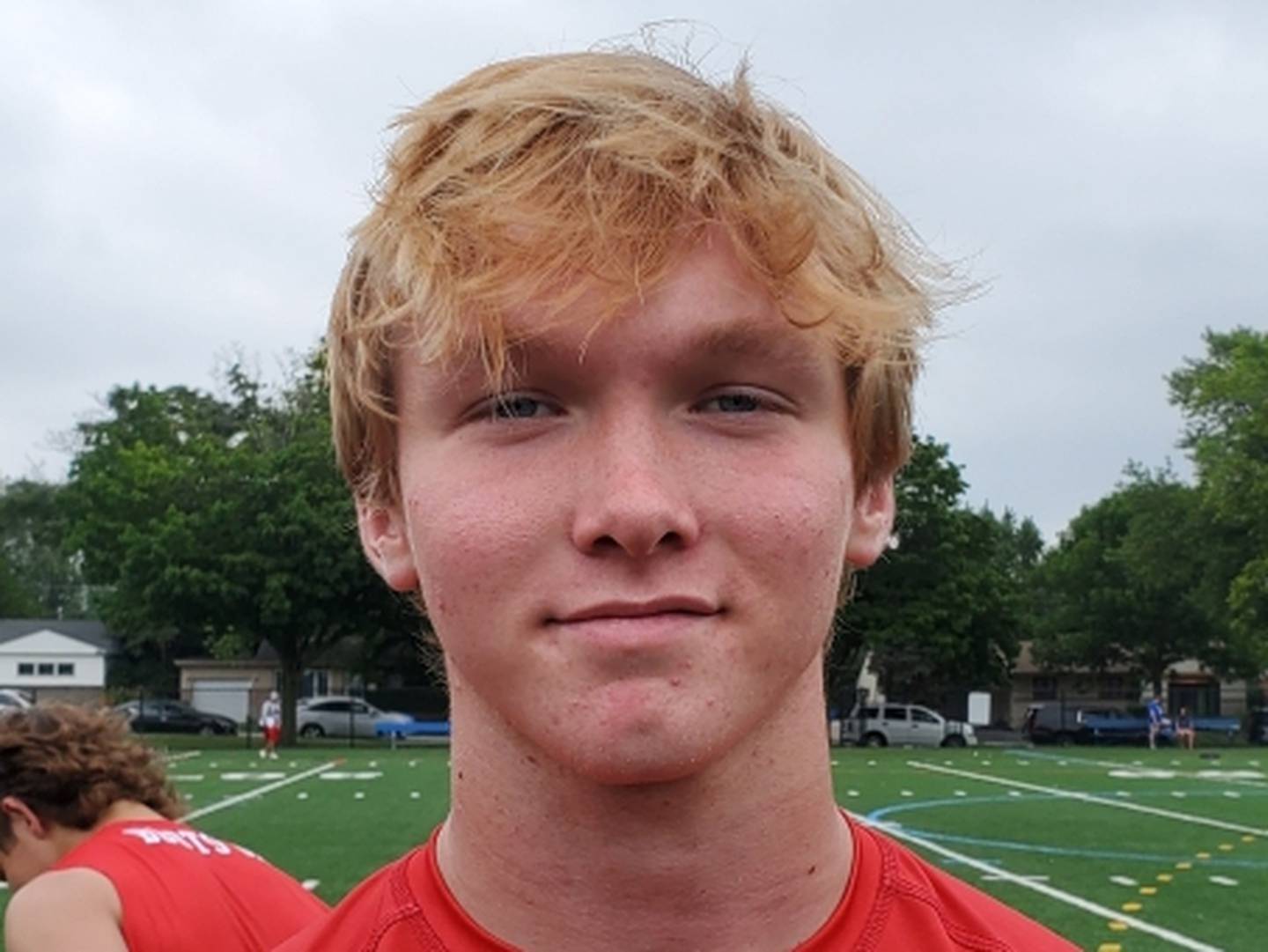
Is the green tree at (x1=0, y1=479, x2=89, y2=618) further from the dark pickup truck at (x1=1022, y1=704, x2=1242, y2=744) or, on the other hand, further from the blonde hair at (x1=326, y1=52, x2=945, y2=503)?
the blonde hair at (x1=326, y1=52, x2=945, y2=503)

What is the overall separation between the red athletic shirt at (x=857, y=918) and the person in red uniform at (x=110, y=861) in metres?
1.25

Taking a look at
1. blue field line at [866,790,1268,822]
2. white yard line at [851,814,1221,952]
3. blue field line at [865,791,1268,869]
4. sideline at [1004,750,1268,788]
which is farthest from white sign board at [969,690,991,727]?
white yard line at [851,814,1221,952]

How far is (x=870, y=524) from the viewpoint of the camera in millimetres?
1840

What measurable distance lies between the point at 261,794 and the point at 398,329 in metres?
24.8

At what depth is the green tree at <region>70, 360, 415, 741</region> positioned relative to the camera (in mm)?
47344

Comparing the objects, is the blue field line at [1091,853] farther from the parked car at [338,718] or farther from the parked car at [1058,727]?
the parked car at [1058,727]

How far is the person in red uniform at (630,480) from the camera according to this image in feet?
5.04

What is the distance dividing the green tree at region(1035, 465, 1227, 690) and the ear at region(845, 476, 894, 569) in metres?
63.3

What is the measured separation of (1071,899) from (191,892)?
10872mm

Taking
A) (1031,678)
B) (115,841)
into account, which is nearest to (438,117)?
(115,841)

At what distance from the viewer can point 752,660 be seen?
1558 mm

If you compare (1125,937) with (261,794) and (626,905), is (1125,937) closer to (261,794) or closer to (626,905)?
(626,905)

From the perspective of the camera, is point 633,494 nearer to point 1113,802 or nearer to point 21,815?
point 21,815

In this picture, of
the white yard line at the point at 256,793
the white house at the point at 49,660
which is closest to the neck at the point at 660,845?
the white yard line at the point at 256,793
